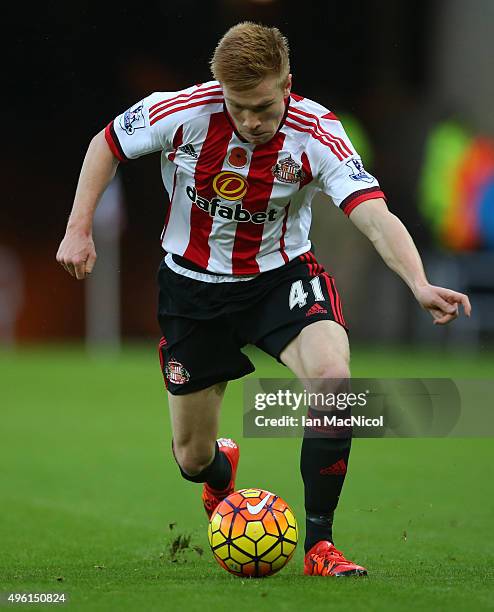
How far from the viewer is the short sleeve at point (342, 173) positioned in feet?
16.1

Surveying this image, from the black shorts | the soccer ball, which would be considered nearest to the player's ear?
the black shorts

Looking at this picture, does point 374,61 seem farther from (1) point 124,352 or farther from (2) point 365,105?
(1) point 124,352

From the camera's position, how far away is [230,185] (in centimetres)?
514

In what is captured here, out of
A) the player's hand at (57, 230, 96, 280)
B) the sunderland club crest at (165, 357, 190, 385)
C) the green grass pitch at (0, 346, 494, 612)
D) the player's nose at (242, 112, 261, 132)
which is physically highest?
the player's nose at (242, 112, 261, 132)

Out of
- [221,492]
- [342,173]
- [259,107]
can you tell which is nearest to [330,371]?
[342,173]

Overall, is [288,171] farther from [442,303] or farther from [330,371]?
[442,303]

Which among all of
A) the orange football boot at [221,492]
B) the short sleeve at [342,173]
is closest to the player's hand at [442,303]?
the short sleeve at [342,173]

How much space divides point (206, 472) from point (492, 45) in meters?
16.1

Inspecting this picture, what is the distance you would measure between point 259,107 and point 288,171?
42 cm

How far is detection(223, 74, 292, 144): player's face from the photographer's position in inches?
185

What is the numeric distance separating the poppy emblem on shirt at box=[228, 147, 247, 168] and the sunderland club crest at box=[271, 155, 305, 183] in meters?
0.13

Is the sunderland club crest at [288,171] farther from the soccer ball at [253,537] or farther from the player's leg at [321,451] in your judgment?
the soccer ball at [253,537]

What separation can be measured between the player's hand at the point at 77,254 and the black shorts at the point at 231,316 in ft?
2.17

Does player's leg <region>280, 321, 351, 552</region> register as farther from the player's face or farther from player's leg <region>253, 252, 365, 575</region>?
the player's face
